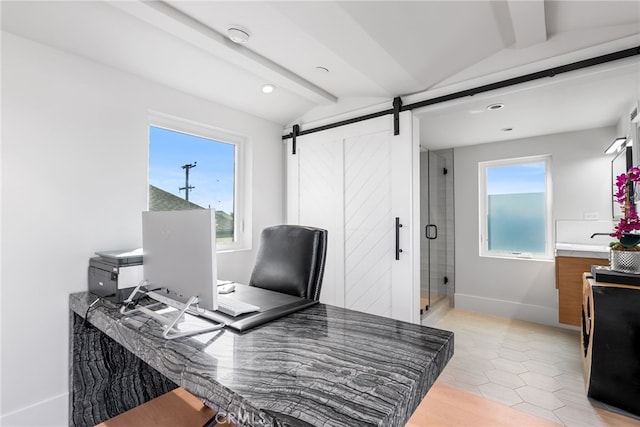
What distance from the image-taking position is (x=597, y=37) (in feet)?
5.97

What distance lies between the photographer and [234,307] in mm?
1372

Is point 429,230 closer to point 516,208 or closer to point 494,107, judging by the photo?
point 516,208

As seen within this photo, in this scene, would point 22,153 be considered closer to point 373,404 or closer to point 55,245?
point 55,245

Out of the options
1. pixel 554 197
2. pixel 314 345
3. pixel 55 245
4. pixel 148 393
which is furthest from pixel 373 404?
pixel 554 197

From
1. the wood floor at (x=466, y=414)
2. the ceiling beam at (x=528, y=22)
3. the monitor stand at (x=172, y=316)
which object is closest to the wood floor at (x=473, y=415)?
the wood floor at (x=466, y=414)

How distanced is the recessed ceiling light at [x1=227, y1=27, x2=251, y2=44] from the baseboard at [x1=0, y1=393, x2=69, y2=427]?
7.96 feet

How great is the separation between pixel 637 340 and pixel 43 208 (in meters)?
3.66

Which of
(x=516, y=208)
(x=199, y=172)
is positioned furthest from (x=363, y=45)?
(x=516, y=208)

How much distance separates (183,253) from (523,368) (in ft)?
9.27

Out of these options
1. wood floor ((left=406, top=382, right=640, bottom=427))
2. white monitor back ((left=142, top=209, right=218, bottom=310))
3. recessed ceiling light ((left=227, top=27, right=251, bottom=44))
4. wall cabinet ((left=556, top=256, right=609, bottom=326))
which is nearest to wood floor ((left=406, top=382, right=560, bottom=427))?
wood floor ((left=406, top=382, right=640, bottom=427))

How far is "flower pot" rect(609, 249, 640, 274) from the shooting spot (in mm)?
1950

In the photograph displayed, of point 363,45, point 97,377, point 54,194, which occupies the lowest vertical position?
point 97,377

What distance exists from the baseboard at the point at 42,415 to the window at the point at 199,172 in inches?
53.2

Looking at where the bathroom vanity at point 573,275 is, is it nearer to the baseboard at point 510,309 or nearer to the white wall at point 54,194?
the baseboard at point 510,309
